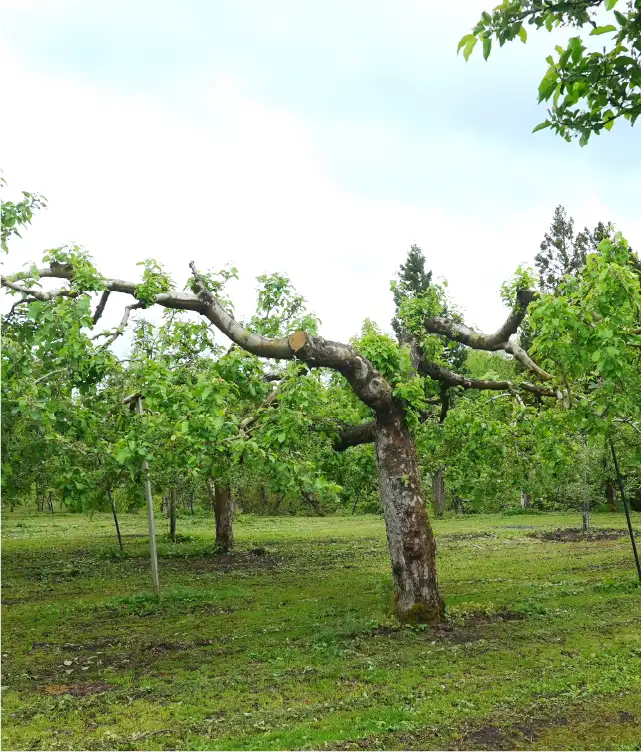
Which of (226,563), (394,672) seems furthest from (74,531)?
(394,672)

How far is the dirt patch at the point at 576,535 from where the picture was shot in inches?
1027

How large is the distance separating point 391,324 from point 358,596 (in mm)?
43326

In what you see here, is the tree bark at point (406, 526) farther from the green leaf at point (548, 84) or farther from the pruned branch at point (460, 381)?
the green leaf at point (548, 84)

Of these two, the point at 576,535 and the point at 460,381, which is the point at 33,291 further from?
the point at 576,535

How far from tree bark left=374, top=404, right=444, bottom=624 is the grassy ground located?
48 cm

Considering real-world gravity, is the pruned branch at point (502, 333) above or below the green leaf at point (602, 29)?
above

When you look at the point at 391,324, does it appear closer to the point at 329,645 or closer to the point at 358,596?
the point at 358,596

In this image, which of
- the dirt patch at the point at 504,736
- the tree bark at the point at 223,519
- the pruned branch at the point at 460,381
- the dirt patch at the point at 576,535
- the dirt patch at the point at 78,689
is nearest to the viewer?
the dirt patch at the point at 504,736

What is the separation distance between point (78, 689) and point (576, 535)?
77.6ft

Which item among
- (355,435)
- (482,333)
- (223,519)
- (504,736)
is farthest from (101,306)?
(223,519)

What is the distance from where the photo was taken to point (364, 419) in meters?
14.2

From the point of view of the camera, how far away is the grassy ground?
6785 millimetres

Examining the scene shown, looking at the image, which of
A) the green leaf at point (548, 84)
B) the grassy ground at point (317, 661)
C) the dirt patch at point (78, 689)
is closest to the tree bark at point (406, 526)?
the grassy ground at point (317, 661)

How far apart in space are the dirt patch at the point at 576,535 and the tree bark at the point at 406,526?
16438 mm
